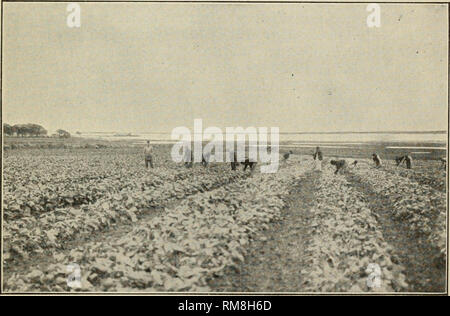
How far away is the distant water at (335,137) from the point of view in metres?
8.43

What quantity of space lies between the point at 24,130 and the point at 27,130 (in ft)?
0.26

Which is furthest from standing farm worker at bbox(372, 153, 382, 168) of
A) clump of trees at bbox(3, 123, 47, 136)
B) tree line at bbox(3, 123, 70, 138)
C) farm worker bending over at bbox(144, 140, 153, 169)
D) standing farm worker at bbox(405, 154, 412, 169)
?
clump of trees at bbox(3, 123, 47, 136)

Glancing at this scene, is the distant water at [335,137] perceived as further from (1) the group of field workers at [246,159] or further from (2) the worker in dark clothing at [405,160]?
(2) the worker in dark clothing at [405,160]

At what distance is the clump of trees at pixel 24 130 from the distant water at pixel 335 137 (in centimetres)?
108

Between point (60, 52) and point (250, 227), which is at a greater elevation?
point (60, 52)

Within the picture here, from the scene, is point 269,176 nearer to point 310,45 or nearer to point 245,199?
point 245,199

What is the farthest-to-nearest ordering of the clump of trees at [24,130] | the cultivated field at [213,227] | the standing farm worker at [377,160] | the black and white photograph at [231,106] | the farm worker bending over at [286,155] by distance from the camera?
the standing farm worker at [377,160]
the farm worker bending over at [286,155]
the clump of trees at [24,130]
the black and white photograph at [231,106]
the cultivated field at [213,227]

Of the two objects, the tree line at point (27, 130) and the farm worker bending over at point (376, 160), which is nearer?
the tree line at point (27, 130)

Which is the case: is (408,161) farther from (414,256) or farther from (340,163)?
(414,256)

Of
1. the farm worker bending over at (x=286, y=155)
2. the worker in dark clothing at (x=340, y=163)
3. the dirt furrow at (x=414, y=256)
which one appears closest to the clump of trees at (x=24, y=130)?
the farm worker bending over at (x=286, y=155)

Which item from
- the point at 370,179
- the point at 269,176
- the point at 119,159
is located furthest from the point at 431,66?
the point at 119,159

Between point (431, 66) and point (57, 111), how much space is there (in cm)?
984

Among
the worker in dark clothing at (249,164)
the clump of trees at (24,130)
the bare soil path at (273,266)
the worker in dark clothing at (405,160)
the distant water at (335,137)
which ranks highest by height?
the clump of trees at (24,130)

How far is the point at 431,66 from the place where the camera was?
829 cm
